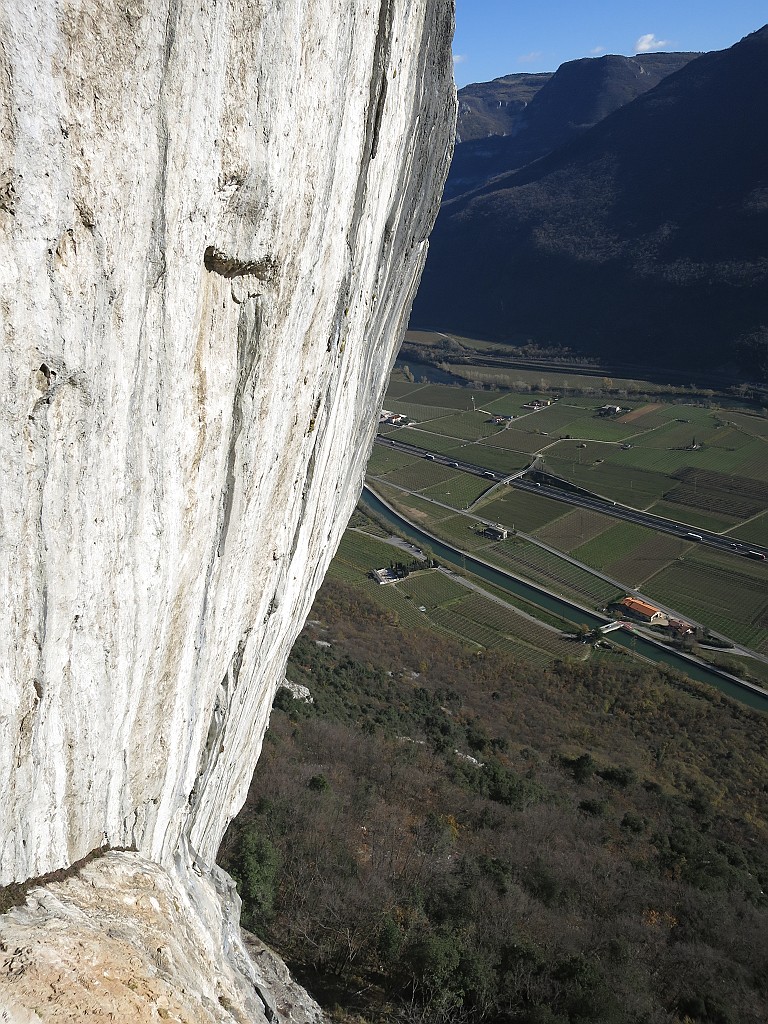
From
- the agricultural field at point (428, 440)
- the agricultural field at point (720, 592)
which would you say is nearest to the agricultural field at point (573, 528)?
the agricultural field at point (720, 592)

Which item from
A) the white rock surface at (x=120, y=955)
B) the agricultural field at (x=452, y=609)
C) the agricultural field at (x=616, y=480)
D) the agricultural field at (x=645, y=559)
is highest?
the white rock surface at (x=120, y=955)

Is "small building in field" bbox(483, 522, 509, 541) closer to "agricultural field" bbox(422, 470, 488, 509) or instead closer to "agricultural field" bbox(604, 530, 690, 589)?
"agricultural field" bbox(422, 470, 488, 509)

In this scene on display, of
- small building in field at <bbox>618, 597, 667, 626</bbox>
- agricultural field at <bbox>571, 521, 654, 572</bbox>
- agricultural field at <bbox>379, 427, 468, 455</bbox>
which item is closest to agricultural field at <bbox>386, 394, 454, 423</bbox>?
agricultural field at <bbox>379, 427, 468, 455</bbox>

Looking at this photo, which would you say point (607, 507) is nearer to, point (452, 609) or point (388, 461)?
point (452, 609)

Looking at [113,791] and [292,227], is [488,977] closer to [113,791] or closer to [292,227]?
[113,791]

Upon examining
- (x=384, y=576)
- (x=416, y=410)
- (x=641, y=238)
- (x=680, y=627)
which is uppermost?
(x=641, y=238)

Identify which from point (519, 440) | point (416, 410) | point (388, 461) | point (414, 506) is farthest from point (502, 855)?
point (416, 410)

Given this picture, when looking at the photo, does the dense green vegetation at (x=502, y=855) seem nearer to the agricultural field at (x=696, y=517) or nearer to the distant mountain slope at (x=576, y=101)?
the agricultural field at (x=696, y=517)
